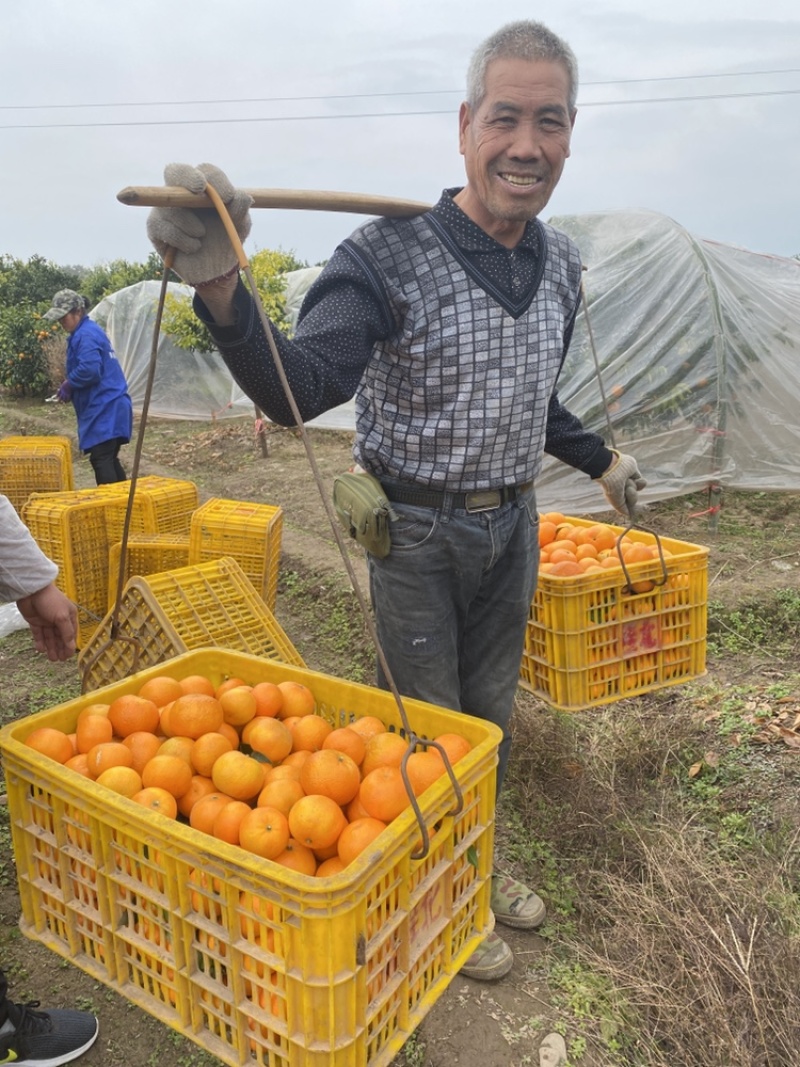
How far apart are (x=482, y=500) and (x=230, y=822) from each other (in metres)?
1.02

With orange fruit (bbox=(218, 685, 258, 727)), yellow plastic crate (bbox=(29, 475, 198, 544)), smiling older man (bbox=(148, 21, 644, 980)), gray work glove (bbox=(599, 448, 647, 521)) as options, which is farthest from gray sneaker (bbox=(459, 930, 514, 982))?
yellow plastic crate (bbox=(29, 475, 198, 544))

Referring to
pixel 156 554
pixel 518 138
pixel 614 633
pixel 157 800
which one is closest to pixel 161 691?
pixel 157 800

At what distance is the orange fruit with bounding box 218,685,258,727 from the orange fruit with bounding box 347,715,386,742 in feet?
0.80

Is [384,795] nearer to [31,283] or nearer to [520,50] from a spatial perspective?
[520,50]

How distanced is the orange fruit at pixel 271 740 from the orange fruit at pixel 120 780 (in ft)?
0.94

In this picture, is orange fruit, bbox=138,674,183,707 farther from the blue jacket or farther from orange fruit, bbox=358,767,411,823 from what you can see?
the blue jacket

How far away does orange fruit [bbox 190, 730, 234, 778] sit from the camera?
182cm

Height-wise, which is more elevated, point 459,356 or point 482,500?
point 459,356

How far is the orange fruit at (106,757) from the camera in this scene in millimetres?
1710

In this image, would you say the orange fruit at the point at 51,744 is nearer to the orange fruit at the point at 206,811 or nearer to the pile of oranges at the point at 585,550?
the orange fruit at the point at 206,811

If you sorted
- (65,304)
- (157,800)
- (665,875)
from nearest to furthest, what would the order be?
(157,800) < (665,875) < (65,304)

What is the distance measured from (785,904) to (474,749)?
4.39ft

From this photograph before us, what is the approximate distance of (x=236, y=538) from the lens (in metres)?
4.56

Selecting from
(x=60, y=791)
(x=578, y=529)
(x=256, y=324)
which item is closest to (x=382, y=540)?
(x=256, y=324)
